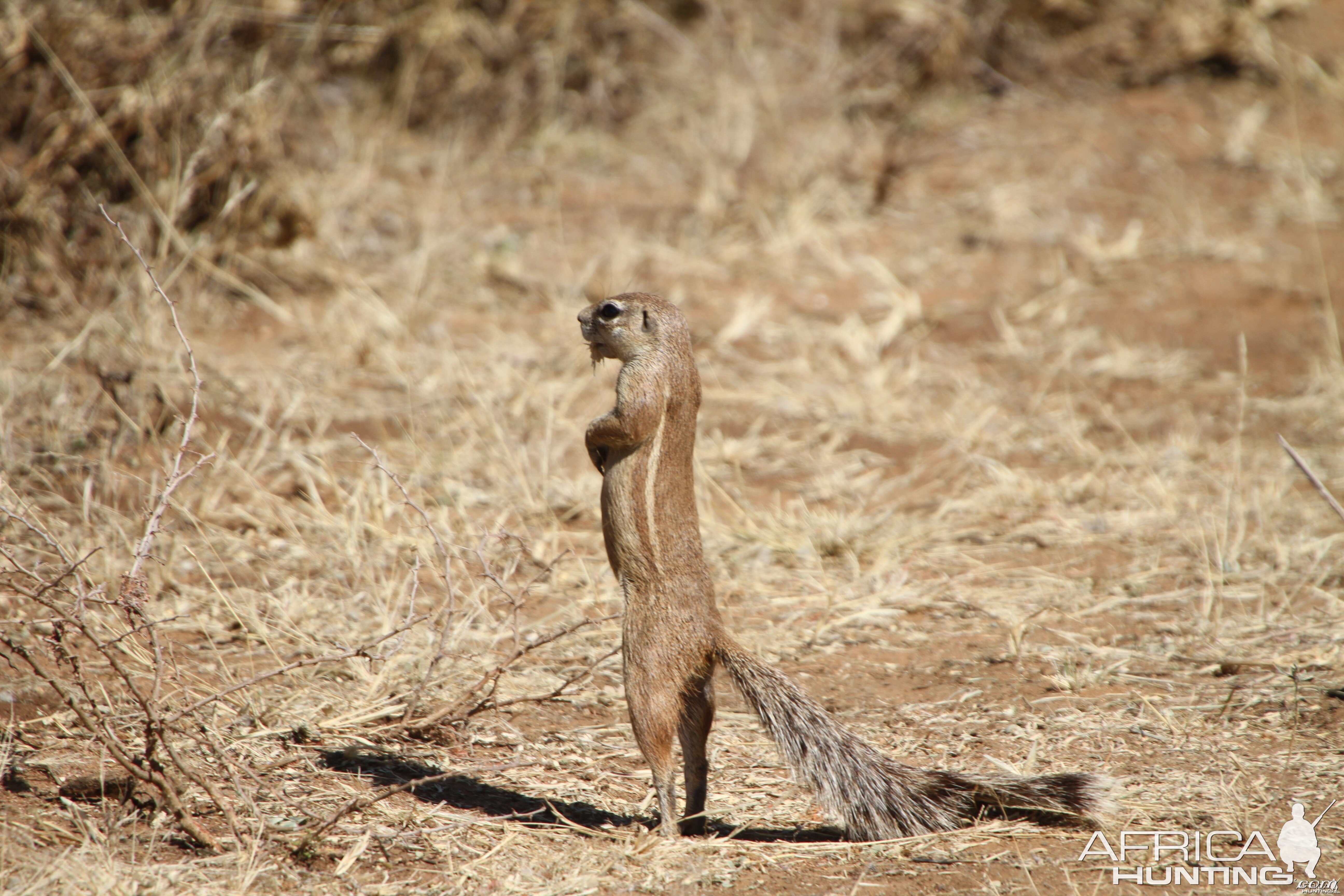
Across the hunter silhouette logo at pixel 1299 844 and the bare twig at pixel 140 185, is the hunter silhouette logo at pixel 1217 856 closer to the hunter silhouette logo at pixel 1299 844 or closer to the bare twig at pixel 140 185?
the hunter silhouette logo at pixel 1299 844

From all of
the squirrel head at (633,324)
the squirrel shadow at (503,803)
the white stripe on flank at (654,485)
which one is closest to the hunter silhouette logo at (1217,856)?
the squirrel shadow at (503,803)

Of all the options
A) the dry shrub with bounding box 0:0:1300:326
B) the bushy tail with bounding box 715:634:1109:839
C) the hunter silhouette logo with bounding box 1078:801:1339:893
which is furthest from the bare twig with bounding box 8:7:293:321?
the hunter silhouette logo with bounding box 1078:801:1339:893

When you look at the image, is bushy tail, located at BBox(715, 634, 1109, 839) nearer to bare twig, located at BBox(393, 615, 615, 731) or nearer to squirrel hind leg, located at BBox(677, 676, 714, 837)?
squirrel hind leg, located at BBox(677, 676, 714, 837)

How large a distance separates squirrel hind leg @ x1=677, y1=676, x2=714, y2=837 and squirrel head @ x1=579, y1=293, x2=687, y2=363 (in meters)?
0.94

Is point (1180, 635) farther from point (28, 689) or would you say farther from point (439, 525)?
point (28, 689)

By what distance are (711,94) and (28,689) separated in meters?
8.53

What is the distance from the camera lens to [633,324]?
3.36 metres

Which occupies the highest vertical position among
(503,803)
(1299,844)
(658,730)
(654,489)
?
(654,489)

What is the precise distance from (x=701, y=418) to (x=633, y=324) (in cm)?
355

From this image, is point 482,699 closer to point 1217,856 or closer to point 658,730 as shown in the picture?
point 658,730

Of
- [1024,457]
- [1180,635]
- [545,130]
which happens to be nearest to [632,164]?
[545,130]

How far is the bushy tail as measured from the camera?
121 inches

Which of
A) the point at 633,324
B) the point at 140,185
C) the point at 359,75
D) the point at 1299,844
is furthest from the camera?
the point at 359,75

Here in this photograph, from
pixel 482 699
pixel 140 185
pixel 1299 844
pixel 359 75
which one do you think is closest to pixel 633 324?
pixel 482 699
